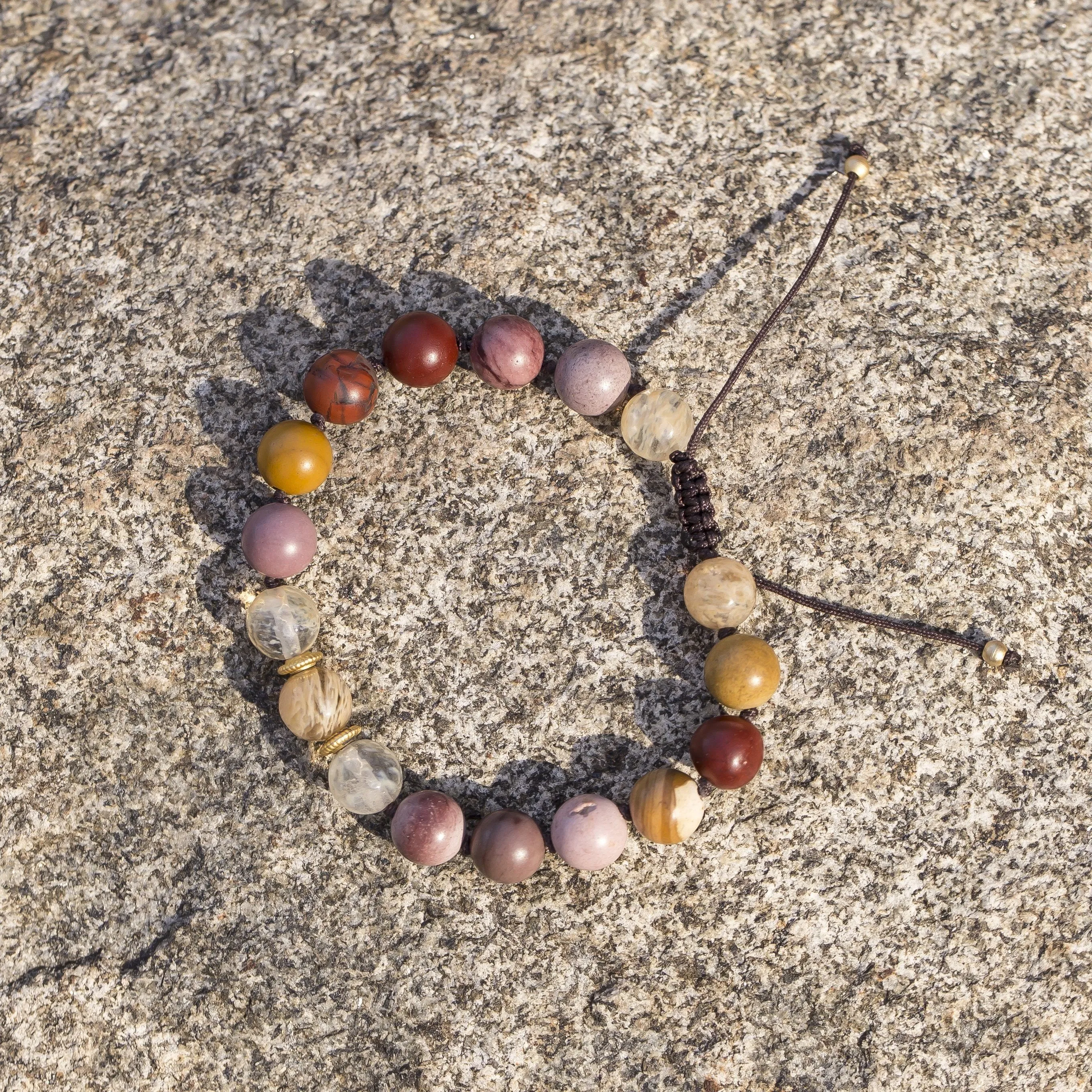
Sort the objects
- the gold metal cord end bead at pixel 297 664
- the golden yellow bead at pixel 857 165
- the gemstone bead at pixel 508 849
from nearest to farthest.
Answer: the gemstone bead at pixel 508 849 → the gold metal cord end bead at pixel 297 664 → the golden yellow bead at pixel 857 165

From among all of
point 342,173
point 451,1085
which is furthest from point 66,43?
point 451,1085

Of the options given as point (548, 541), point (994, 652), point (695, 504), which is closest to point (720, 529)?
point (695, 504)

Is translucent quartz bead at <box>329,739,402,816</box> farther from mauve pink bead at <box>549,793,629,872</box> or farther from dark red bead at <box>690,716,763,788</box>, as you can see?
dark red bead at <box>690,716,763,788</box>

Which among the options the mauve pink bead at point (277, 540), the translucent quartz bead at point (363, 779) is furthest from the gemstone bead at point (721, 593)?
the mauve pink bead at point (277, 540)

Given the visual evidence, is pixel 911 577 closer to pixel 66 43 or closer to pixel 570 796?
pixel 570 796

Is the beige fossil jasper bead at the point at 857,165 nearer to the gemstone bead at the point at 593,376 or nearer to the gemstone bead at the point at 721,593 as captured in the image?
A: the gemstone bead at the point at 593,376

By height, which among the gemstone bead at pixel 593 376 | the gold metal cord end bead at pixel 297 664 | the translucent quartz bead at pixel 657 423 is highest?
the gemstone bead at pixel 593 376

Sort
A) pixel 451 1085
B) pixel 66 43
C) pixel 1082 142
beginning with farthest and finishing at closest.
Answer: pixel 66 43 < pixel 1082 142 < pixel 451 1085
